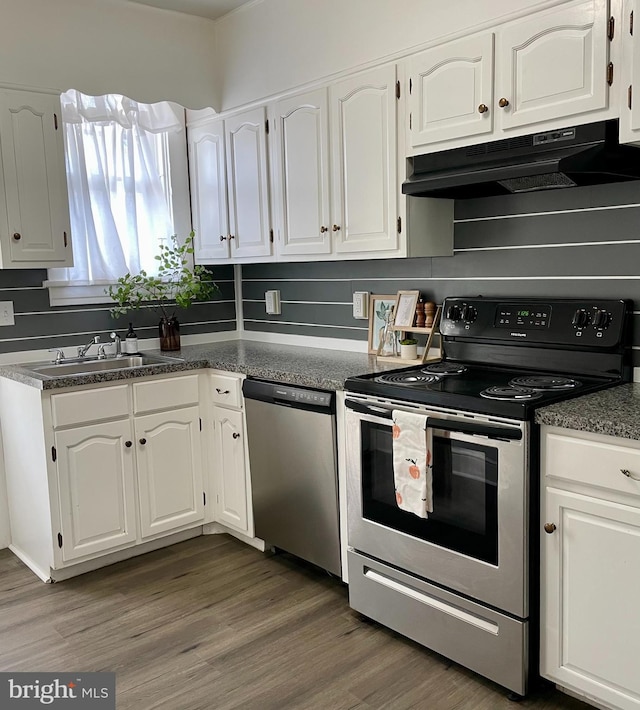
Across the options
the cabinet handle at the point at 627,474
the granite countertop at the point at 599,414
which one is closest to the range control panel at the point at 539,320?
the granite countertop at the point at 599,414

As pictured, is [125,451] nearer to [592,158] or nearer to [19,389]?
[19,389]

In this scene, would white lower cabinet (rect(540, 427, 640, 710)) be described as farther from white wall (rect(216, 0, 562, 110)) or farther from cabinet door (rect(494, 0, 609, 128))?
white wall (rect(216, 0, 562, 110))

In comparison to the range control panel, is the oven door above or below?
below

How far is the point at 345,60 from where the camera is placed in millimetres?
2945

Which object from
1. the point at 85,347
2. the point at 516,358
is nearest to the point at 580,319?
the point at 516,358

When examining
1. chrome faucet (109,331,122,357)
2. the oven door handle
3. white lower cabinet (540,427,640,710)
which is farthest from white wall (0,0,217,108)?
white lower cabinet (540,427,640,710)

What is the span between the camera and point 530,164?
7.43 feet

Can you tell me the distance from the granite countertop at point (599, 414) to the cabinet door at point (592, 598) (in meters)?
0.21

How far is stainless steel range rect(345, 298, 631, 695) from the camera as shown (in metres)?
2.09

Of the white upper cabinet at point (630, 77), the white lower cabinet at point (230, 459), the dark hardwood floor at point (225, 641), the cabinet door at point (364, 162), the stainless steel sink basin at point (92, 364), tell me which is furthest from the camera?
the stainless steel sink basin at point (92, 364)

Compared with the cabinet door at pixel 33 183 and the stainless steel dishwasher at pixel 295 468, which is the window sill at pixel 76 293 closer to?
the cabinet door at pixel 33 183

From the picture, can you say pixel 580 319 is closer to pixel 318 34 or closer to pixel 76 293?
pixel 318 34

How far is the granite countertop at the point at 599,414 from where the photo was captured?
6.09ft

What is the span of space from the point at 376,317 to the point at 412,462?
3.61 feet
